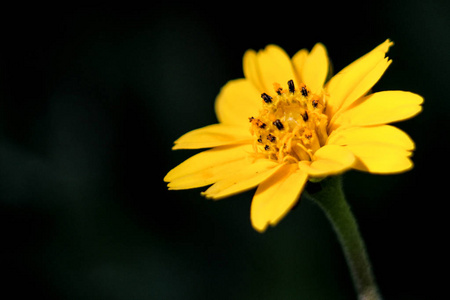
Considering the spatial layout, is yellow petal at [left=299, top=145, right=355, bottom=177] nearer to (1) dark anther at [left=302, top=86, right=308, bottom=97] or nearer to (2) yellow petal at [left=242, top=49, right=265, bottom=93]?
(1) dark anther at [left=302, top=86, right=308, bottom=97]

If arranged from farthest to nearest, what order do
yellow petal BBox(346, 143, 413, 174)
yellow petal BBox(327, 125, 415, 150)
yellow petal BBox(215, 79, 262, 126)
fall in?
yellow petal BBox(215, 79, 262, 126) < yellow petal BBox(327, 125, 415, 150) < yellow petal BBox(346, 143, 413, 174)

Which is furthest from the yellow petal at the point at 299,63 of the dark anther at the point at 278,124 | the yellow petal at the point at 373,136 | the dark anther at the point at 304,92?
the yellow petal at the point at 373,136

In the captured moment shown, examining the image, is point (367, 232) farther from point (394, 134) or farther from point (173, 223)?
point (394, 134)

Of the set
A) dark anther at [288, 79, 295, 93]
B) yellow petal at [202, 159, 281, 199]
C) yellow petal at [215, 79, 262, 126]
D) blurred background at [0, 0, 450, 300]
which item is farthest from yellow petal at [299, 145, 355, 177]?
blurred background at [0, 0, 450, 300]

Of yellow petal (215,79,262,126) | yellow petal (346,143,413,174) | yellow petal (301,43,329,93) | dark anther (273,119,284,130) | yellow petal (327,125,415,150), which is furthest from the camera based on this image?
yellow petal (215,79,262,126)

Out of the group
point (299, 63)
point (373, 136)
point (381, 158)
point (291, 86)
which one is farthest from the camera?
point (299, 63)

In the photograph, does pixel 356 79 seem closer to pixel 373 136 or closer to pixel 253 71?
pixel 373 136

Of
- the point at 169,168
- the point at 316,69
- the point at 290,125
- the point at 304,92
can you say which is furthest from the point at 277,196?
the point at 169,168

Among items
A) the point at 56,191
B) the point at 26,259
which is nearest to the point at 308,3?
the point at 56,191
